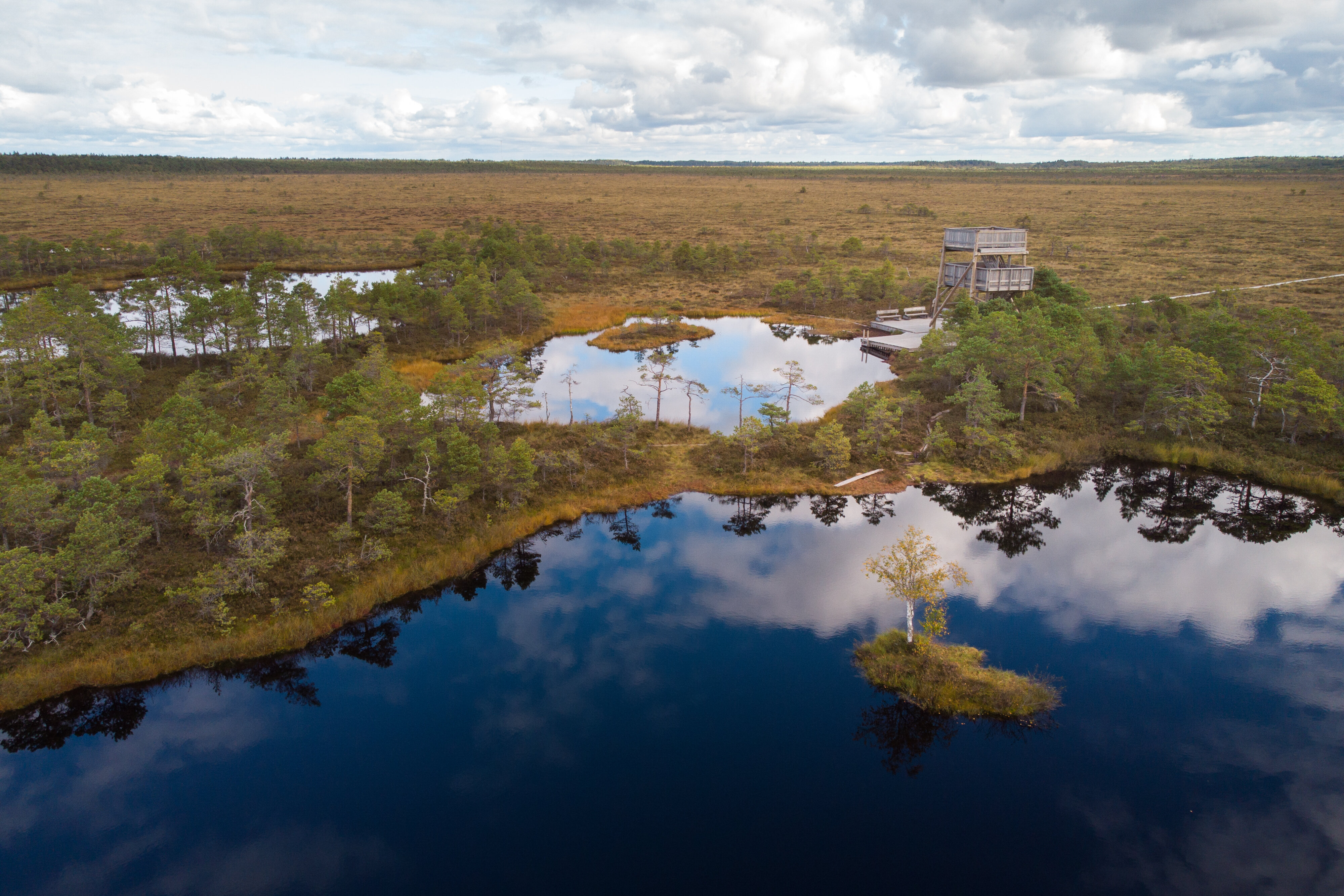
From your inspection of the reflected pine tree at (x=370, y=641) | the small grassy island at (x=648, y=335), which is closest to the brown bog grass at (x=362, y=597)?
the reflected pine tree at (x=370, y=641)

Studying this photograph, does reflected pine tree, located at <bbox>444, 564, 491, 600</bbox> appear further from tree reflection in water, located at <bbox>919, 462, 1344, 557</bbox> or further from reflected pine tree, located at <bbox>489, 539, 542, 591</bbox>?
tree reflection in water, located at <bbox>919, 462, 1344, 557</bbox>

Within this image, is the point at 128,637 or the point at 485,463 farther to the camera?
the point at 485,463

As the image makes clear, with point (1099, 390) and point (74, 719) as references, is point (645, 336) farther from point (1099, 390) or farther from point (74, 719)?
point (74, 719)

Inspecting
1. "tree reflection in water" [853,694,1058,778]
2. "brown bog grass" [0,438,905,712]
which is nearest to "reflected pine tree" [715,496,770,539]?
"brown bog grass" [0,438,905,712]

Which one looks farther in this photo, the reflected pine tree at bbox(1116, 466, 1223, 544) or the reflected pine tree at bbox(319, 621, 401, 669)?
the reflected pine tree at bbox(1116, 466, 1223, 544)

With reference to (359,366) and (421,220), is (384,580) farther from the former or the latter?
(421,220)

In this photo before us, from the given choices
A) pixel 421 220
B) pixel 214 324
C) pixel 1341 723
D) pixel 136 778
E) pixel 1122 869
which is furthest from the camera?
pixel 421 220

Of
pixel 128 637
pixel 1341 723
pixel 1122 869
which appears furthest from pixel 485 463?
pixel 1341 723
